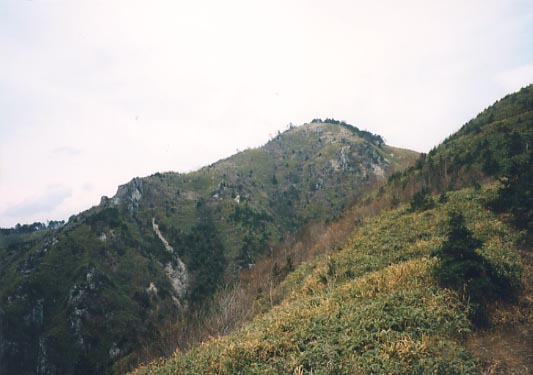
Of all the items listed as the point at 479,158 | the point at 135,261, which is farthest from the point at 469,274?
the point at 135,261

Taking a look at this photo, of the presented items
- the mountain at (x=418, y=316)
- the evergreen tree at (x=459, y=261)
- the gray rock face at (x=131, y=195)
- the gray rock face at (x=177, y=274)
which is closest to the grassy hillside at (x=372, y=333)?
the mountain at (x=418, y=316)

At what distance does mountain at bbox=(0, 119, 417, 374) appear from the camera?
8738 centimetres

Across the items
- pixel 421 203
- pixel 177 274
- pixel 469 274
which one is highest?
pixel 421 203

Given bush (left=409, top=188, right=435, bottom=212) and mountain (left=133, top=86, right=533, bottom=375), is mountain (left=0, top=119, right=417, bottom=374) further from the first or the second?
mountain (left=133, top=86, right=533, bottom=375)

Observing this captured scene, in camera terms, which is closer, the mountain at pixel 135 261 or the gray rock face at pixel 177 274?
the mountain at pixel 135 261

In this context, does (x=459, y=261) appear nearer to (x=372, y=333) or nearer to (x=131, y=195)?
(x=372, y=333)

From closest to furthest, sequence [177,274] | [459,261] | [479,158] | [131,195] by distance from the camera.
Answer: [459,261] < [479,158] < [177,274] < [131,195]

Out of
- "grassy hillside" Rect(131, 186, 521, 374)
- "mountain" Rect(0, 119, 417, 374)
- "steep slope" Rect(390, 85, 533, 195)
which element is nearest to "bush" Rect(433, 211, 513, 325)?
"grassy hillside" Rect(131, 186, 521, 374)

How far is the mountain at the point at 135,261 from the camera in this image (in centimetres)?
8738

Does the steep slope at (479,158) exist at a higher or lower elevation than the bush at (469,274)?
higher

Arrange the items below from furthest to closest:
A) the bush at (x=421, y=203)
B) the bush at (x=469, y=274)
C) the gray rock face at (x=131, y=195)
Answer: the gray rock face at (x=131, y=195), the bush at (x=421, y=203), the bush at (x=469, y=274)

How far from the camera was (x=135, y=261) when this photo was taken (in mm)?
117812

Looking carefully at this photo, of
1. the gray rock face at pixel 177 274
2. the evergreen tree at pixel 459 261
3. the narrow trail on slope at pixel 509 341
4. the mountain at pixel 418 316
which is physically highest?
the evergreen tree at pixel 459 261

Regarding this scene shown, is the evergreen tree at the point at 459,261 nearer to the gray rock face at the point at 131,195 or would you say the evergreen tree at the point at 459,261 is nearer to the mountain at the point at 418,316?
the mountain at the point at 418,316
